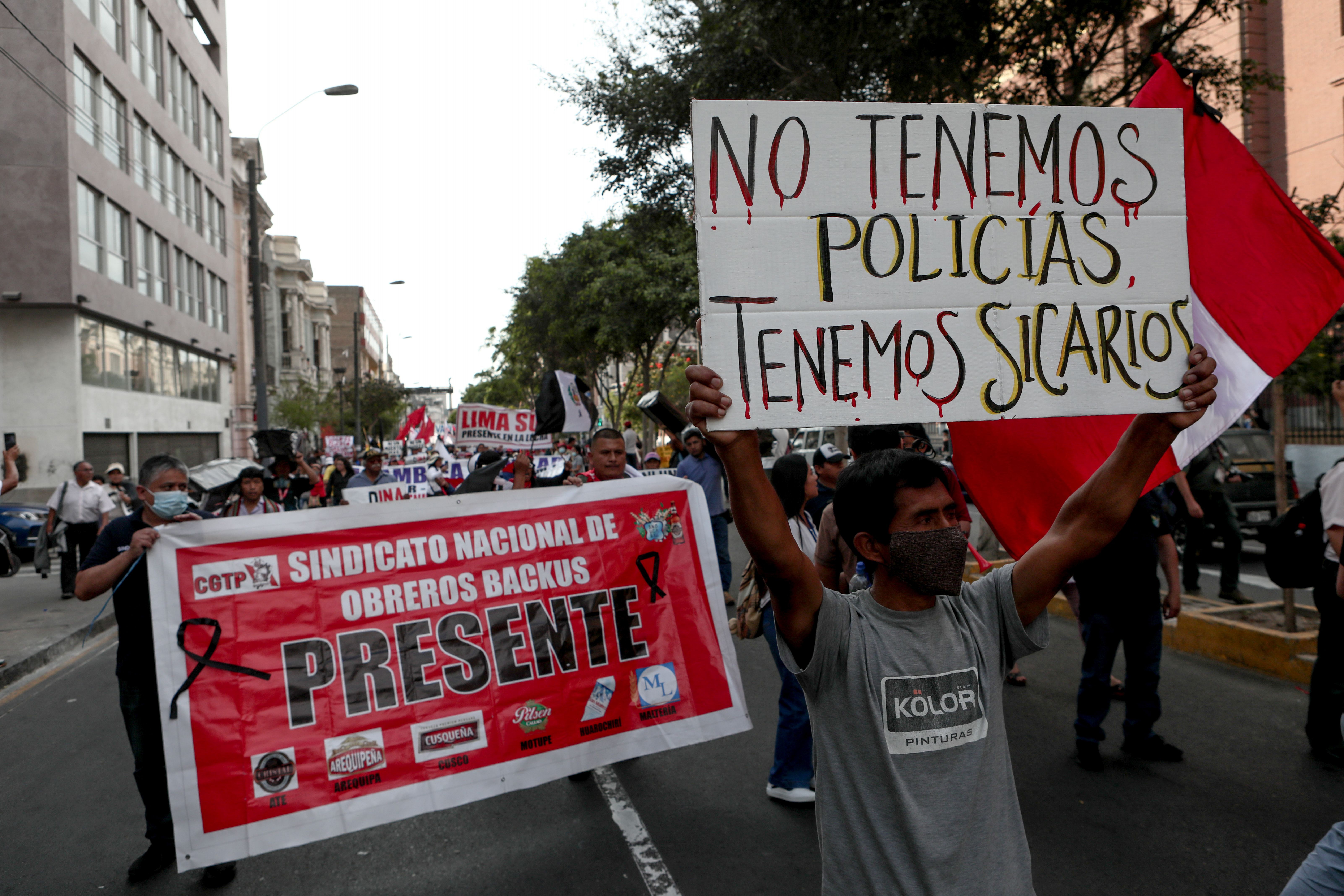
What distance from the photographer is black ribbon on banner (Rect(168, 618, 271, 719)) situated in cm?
364

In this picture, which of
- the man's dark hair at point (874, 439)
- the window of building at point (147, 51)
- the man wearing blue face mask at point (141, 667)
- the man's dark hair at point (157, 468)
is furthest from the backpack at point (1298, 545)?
the window of building at point (147, 51)

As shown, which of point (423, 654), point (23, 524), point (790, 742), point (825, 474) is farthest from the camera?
point (23, 524)

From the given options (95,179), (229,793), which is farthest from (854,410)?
(95,179)

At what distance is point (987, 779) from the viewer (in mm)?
1899

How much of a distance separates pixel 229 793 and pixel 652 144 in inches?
550

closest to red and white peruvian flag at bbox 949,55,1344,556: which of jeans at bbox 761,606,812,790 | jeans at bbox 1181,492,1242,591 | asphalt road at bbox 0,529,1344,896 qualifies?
jeans at bbox 761,606,812,790

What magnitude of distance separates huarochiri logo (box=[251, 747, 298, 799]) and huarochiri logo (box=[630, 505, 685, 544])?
182 centimetres

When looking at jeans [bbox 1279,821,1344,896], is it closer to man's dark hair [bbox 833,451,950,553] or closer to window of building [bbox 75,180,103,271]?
man's dark hair [bbox 833,451,950,553]

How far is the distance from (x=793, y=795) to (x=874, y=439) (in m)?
1.75

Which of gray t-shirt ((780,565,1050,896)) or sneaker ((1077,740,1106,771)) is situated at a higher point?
gray t-shirt ((780,565,1050,896))

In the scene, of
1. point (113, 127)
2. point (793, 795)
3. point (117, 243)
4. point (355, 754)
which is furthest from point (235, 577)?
point (113, 127)

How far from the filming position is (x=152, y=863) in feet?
12.6

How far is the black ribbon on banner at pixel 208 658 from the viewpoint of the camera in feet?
11.9

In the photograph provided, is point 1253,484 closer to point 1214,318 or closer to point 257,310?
point 1214,318
